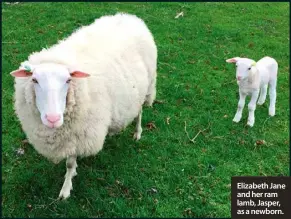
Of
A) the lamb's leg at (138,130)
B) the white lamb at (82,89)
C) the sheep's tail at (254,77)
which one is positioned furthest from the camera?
the sheep's tail at (254,77)

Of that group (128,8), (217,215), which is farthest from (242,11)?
(217,215)

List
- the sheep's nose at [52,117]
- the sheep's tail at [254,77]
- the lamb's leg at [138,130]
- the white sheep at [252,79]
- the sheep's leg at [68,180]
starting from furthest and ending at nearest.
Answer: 1. the sheep's tail at [254,77]
2. the white sheep at [252,79]
3. the lamb's leg at [138,130]
4. the sheep's leg at [68,180]
5. the sheep's nose at [52,117]

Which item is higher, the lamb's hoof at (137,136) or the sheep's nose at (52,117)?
the sheep's nose at (52,117)

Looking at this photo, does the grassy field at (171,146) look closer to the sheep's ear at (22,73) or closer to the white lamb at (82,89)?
the white lamb at (82,89)

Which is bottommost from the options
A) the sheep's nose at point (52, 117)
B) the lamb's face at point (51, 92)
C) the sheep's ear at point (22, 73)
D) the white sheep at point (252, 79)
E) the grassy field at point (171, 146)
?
the grassy field at point (171, 146)

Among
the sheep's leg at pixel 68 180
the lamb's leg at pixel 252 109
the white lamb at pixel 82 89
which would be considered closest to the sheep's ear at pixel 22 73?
the white lamb at pixel 82 89

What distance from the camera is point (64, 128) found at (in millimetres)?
3623

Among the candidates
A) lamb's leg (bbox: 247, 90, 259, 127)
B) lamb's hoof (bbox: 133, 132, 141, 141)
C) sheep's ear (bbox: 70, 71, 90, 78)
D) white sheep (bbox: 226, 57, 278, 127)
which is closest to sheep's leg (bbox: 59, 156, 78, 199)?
sheep's ear (bbox: 70, 71, 90, 78)

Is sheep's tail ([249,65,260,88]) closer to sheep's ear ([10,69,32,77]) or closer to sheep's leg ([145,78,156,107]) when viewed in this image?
A: sheep's leg ([145,78,156,107])

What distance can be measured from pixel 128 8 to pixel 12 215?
7.80 m

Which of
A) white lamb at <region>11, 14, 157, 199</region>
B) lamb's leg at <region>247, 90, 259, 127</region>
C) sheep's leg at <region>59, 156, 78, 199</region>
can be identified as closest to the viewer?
white lamb at <region>11, 14, 157, 199</region>

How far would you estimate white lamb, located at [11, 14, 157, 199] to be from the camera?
3285 millimetres

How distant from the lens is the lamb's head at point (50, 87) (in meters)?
3.17

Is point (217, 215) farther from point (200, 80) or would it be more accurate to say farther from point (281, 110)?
point (200, 80)
